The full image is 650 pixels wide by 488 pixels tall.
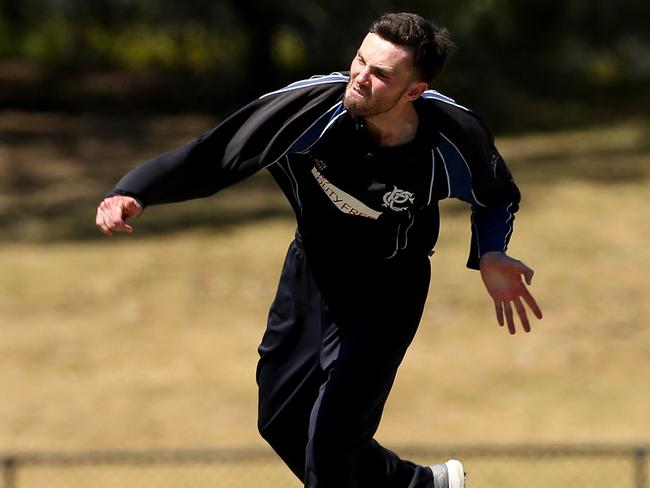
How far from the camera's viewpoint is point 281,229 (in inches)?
842

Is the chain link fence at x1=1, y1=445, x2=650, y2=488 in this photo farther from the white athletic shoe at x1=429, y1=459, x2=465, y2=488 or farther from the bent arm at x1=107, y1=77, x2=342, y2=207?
the bent arm at x1=107, y1=77, x2=342, y2=207

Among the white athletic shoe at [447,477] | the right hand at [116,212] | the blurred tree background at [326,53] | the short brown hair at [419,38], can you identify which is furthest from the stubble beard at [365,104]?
the blurred tree background at [326,53]

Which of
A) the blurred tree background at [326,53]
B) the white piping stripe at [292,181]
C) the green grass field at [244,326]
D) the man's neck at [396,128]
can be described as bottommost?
the white piping stripe at [292,181]

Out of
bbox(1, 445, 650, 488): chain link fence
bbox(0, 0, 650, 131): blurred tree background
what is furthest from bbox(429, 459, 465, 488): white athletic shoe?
bbox(0, 0, 650, 131): blurred tree background

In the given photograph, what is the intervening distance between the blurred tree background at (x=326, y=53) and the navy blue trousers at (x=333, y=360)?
22.7 m

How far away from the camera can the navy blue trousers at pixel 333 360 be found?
194 inches

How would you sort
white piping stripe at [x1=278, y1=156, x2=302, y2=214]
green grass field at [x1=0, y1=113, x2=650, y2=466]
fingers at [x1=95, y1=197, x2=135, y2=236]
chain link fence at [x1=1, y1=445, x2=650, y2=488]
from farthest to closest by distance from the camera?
green grass field at [x1=0, y1=113, x2=650, y2=466]
chain link fence at [x1=1, y1=445, x2=650, y2=488]
white piping stripe at [x1=278, y1=156, x2=302, y2=214]
fingers at [x1=95, y1=197, x2=135, y2=236]

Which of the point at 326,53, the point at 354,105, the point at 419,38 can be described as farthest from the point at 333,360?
→ the point at 326,53

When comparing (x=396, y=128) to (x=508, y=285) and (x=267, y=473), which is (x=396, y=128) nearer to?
(x=508, y=285)

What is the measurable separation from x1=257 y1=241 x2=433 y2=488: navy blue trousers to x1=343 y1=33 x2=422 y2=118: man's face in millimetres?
685

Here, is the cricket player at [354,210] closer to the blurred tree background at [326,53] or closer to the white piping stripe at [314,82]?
the white piping stripe at [314,82]

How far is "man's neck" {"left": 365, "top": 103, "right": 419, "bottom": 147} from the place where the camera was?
186 inches

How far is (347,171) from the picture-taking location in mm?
4809

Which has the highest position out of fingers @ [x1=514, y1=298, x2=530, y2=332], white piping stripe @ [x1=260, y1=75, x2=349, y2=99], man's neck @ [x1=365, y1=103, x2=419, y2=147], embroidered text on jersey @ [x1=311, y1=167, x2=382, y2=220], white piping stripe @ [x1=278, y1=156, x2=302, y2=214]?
white piping stripe @ [x1=260, y1=75, x2=349, y2=99]
